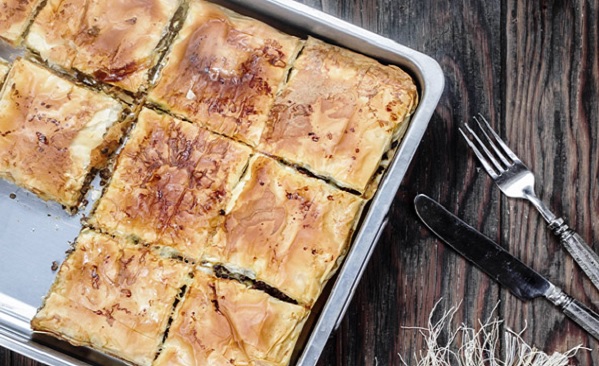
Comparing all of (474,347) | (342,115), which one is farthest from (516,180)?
(342,115)

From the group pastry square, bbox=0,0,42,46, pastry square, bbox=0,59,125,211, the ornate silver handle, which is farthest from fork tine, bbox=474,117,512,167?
pastry square, bbox=0,0,42,46

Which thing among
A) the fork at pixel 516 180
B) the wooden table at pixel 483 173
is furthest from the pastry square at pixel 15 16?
the fork at pixel 516 180

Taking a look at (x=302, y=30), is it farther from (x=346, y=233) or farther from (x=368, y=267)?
(x=368, y=267)

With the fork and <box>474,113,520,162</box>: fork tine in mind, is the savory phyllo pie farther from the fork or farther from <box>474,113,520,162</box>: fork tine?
<box>474,113,520,162</box>: fork tine

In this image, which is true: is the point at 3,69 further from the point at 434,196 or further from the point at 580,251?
the point at 580,251

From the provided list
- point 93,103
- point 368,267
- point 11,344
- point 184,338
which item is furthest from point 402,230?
point 11,344

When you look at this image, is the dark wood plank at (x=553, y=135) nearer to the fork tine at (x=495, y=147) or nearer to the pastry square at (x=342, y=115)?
the fork tine at (x=495, y=147)
